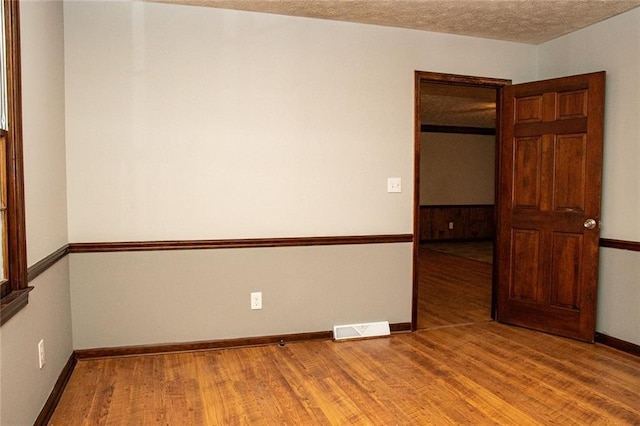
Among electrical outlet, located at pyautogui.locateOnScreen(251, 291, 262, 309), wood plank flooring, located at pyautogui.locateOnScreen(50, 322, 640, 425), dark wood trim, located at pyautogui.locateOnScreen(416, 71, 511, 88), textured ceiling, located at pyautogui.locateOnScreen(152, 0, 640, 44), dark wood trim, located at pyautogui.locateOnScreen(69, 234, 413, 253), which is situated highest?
textured ceiling, located at pyautogui.locateOnScreen(152, 0, 640, 44)

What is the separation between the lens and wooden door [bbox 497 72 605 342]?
3.44 metres

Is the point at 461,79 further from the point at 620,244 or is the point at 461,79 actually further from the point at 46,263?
the point at 46,263

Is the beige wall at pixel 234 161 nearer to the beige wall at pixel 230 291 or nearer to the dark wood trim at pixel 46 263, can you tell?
the beige wall at pixel 230 291

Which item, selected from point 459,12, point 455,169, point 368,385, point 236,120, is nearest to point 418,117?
point 459,12

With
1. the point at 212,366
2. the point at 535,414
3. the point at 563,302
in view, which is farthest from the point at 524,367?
the point at 212,366

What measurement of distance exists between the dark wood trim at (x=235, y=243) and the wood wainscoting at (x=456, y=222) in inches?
222

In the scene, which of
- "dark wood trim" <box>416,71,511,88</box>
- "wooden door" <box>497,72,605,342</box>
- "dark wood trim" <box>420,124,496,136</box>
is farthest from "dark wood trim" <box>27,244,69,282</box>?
"dark wood trim" <box>420,124,496,136</box>

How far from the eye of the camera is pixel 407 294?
12.4 feet

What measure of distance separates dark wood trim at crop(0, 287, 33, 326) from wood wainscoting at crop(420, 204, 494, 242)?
778 centimetres

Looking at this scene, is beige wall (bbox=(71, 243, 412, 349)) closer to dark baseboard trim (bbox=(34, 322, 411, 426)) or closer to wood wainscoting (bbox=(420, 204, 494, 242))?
dark baseboard trim (bbox=(34, 322, 411, 426))

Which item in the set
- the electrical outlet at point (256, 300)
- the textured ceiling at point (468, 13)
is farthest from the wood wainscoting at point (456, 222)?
the electrical outlet at point (256, 300)

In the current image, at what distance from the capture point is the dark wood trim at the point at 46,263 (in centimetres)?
213

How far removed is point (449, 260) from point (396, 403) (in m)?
5.08

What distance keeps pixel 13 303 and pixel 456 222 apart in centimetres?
859
